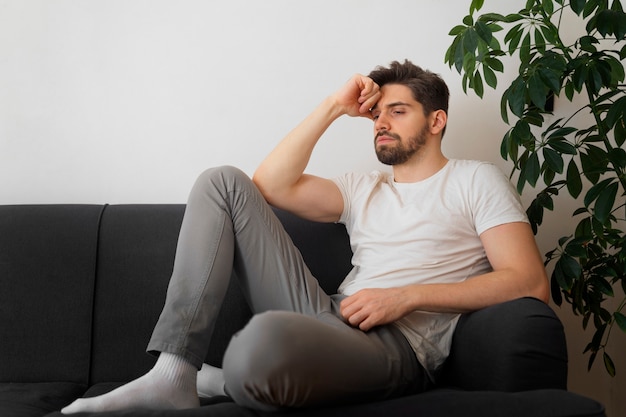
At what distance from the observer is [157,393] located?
4.99 ft

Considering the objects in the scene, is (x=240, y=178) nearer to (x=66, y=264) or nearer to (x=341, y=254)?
(x=341, y=254)

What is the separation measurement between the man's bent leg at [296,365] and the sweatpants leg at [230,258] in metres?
0.31

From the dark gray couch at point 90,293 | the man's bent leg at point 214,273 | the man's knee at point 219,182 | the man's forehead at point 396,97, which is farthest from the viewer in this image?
the man's forehead at point 396,97

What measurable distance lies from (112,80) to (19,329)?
909 mm

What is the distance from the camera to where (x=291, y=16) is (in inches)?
99.3

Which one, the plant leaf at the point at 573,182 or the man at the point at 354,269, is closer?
the man at the point at 354,269

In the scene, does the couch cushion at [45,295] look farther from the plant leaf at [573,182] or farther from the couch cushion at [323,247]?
the plant leaf at [573,182]

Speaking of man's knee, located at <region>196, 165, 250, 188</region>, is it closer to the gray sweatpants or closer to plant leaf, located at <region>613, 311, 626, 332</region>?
the gray sweatpants

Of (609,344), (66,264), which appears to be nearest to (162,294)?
(66,264)

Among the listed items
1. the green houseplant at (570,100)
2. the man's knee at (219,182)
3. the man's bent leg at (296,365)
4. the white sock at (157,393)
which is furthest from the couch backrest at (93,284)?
the man's bent leg at (296,365)

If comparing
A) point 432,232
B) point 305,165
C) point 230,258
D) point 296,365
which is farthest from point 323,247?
point 296,365

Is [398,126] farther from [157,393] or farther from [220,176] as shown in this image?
[157,393]

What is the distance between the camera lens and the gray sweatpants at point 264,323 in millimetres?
1320

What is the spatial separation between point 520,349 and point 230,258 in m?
0.72
